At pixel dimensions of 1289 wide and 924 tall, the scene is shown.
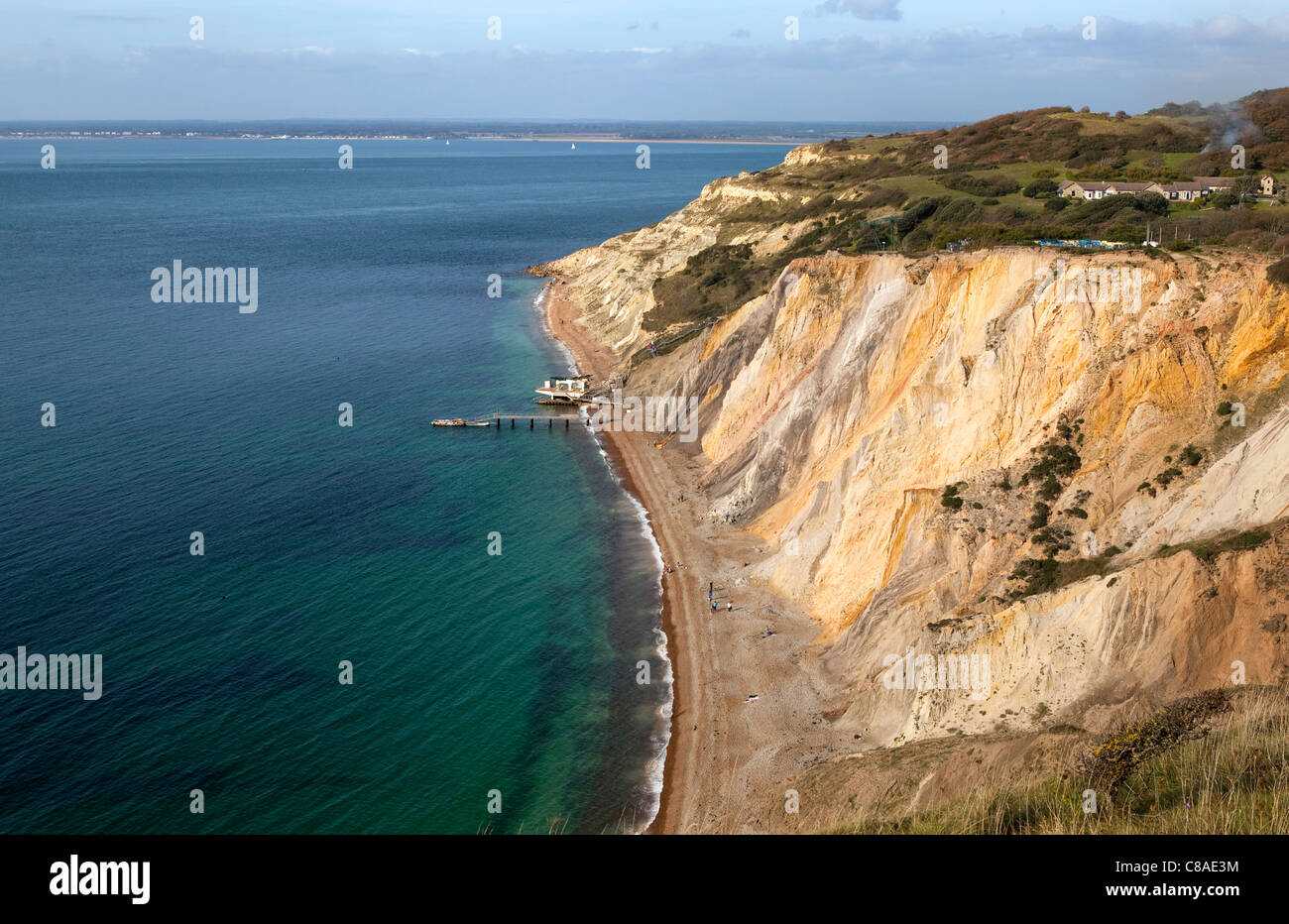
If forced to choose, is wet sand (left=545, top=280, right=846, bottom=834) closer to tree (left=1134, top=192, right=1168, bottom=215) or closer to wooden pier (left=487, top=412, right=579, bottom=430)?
wooden pier (left=487, top=412, right=579, bottom=430)

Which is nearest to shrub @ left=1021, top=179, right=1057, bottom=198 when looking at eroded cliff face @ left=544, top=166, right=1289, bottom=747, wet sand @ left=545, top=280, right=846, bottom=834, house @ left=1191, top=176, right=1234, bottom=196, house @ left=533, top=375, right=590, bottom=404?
house @ left=1191, top=176, right=1234, bottom=196

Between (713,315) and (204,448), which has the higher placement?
(713,315)

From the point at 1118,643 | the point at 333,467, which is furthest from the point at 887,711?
the point at 333,467

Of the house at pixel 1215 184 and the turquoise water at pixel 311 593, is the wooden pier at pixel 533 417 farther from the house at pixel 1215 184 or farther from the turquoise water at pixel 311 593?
the house at pixel 1215 184

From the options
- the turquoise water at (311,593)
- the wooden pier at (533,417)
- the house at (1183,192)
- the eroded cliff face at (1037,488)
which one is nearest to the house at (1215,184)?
the house at (1183,192)

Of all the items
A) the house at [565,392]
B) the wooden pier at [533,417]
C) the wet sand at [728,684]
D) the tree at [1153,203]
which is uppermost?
the tree at [1153,203]
